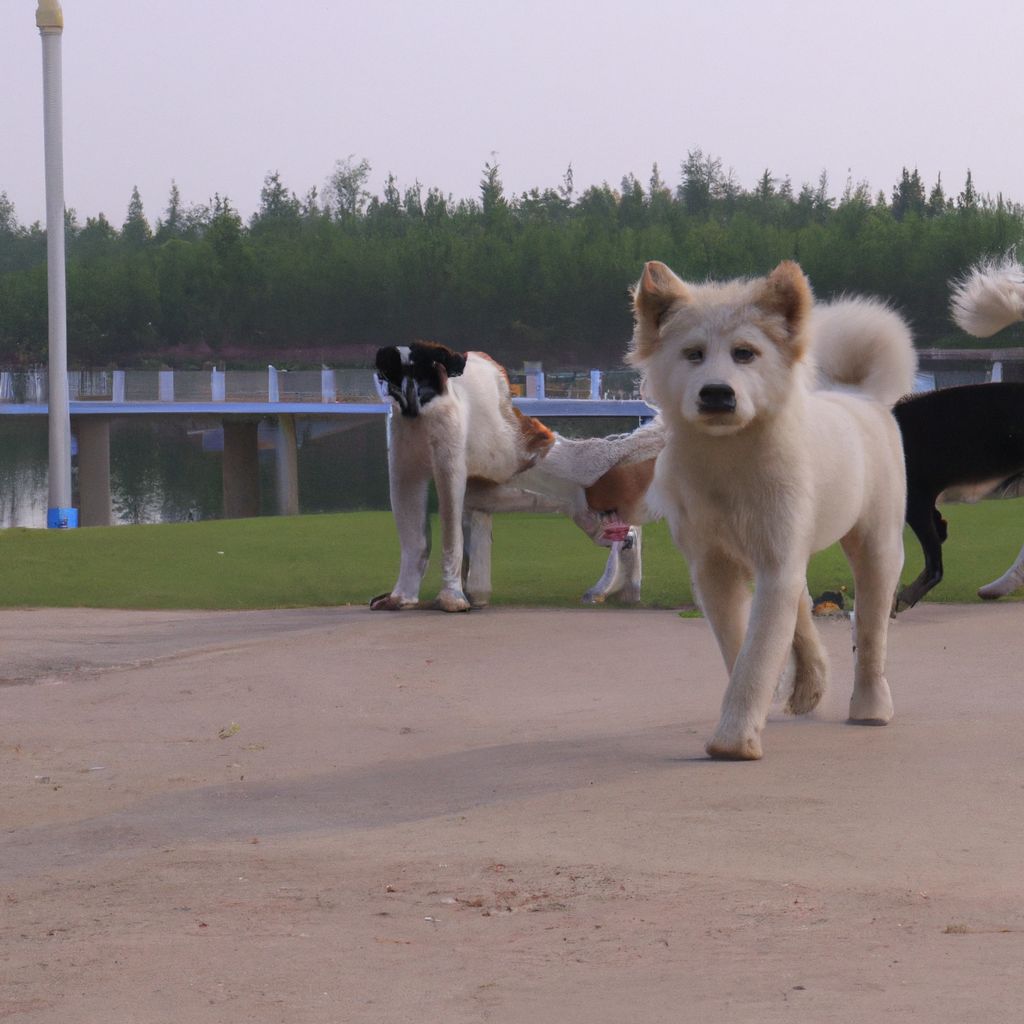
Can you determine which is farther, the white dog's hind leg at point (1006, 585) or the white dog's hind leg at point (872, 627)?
the white dog's hind leg at point (1006, 585)

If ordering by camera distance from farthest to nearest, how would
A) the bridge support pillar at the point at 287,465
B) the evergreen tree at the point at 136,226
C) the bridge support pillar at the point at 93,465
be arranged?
the evergreen tree at the point at 136,226
the bridge support pillar at the point at 287,465
the bridge support pillar at the point at 93,465

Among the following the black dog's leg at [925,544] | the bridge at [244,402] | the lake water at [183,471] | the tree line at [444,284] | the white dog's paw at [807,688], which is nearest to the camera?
the white dog's paw at [807,688]

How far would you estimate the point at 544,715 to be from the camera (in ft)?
20.2

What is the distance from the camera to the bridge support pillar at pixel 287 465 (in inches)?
1560

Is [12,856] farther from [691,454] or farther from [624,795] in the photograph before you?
[691,454]

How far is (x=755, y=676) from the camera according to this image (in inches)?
190

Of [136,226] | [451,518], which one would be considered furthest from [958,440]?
[136,226]

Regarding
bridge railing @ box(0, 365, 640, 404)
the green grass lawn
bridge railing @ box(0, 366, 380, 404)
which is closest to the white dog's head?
the green grass lawn

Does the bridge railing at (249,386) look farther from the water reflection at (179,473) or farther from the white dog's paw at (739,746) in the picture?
the white dog's paw at (739,746)

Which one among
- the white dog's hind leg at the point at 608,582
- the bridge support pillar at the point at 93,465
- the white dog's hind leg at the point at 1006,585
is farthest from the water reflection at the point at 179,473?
the white dog's hind leg at the point at 1006,585

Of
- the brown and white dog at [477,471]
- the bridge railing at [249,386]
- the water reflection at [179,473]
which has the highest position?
the bridge railing at [249,386]

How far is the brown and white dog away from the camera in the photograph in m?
9.43

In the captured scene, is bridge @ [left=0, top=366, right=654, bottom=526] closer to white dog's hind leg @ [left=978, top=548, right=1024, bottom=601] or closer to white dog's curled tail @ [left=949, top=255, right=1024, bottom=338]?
white dog's hind leg @ [left=978, top=548, right=1024, bottom=601]

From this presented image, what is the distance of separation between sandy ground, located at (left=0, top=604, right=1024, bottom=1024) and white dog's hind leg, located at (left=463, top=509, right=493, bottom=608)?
8.09 ft
